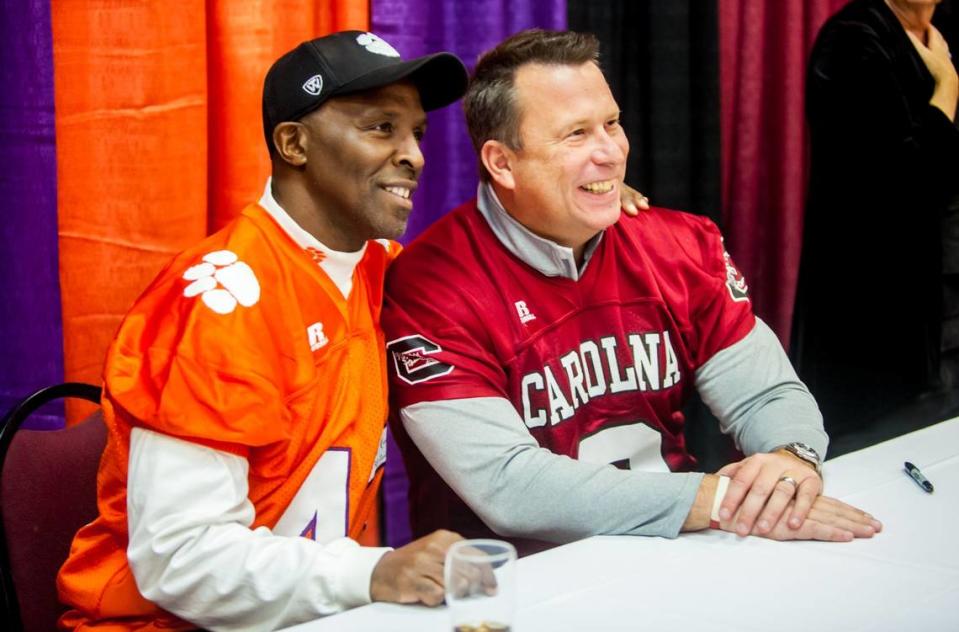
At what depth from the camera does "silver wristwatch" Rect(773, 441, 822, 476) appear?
1579 millimetres

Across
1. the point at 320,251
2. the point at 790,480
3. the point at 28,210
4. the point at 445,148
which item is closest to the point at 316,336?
the point at 320,251

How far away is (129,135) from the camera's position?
194cm

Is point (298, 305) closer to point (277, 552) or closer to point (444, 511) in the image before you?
point (277, 552)

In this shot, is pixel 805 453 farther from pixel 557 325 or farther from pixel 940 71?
pixel 940 71

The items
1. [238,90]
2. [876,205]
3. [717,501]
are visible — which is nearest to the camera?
[717,501]

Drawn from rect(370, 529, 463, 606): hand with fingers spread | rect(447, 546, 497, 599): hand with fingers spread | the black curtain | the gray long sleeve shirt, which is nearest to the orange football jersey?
the gray long sleeve shirt

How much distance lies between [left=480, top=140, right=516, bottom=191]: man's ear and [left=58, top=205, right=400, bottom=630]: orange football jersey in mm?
400

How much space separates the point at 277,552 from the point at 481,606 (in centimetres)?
34

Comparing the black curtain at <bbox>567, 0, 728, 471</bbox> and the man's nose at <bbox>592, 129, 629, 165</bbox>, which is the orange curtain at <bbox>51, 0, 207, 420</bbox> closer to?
the man's nose at <bbox>592, 129, 629, 165</bbox>

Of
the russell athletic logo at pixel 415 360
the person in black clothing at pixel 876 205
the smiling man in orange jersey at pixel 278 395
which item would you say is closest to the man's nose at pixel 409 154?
the smiling man in orange jersey at pixel 278 395

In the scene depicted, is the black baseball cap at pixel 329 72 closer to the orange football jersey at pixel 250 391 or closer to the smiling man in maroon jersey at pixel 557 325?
the orange football jersey at pixel 250 391

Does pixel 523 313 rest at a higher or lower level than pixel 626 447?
higher

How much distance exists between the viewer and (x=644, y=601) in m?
1.15

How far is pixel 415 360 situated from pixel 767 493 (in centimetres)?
54
